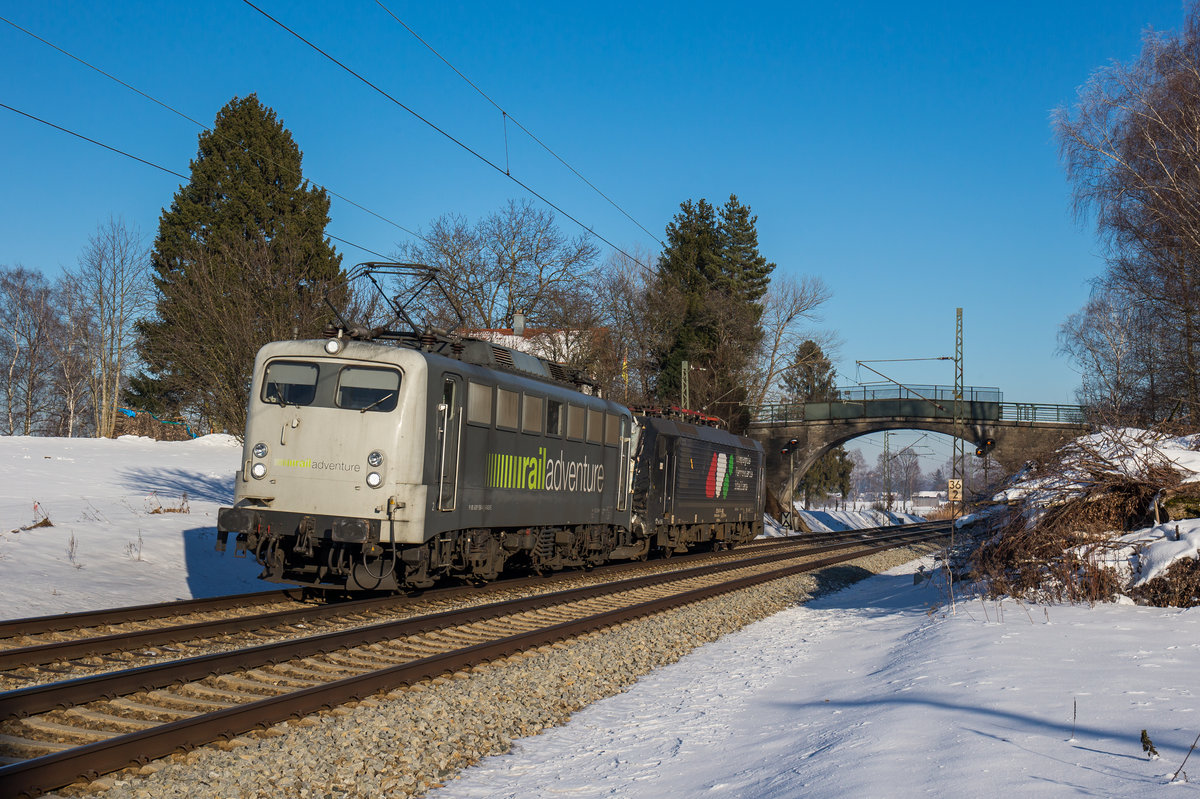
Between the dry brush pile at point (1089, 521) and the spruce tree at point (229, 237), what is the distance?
903 inches

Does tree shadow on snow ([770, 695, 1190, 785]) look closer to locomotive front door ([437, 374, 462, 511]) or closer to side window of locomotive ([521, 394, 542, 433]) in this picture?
locomotive front door ([437, 374, 462, 511])

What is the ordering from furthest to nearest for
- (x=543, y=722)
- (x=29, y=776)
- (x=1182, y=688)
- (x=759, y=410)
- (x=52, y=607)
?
(x=759, y=410), (x=52, y=607), (x=543, y=722), (x=1182, y=688), (x=29, y=776)

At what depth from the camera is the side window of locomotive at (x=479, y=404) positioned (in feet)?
40.2

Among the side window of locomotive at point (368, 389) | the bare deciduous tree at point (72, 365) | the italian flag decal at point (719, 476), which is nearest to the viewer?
the side window of locomotive at point (368, 389)

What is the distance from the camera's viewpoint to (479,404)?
12477 mm

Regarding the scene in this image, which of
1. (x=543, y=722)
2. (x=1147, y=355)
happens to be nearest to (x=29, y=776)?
(x=543, y=722)

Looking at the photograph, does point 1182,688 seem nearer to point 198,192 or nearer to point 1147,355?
point 1147,355

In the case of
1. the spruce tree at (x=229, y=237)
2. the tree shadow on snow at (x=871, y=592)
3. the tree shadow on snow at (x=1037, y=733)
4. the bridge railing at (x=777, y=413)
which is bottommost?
the tree shadow on snow at (x=871, y=592)

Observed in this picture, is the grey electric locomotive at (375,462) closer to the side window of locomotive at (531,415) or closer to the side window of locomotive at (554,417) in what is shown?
the side window of locomotive at (531,415)

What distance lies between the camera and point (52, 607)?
10758 millimetres

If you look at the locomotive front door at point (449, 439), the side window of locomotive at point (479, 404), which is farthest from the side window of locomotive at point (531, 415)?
the locomotive front door at point (449, 439)

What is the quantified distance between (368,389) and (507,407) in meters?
2.50

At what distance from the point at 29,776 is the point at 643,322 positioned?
167 feet

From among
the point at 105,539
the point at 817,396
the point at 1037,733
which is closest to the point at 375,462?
the point at 105,539
